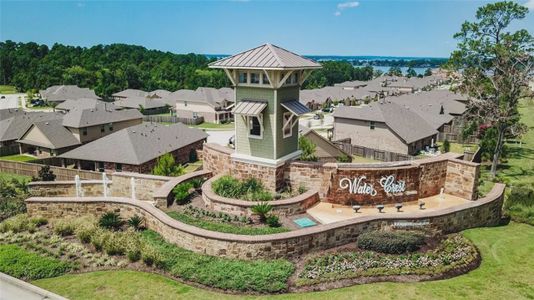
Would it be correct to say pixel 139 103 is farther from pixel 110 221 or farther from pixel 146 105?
pixel 110 221

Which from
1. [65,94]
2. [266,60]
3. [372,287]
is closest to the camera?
[372,287]

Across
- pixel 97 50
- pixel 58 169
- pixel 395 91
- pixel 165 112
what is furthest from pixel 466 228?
pixel 97 50

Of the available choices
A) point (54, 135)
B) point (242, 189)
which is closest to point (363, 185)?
point (242, 189)

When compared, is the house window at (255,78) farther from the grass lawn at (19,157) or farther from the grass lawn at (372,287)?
the grass lawn at (19,157)

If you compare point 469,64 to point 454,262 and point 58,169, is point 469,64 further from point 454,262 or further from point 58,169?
point 58,169

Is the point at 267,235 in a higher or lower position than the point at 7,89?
lower

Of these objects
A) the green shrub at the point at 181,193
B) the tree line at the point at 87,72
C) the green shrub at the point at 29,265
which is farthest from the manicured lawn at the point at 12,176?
the tree line at the point at 87,72

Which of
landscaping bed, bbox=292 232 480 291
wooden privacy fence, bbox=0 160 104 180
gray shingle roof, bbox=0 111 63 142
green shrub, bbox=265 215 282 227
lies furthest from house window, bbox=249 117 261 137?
gray shingle roof, bbox=0 111 63 142
